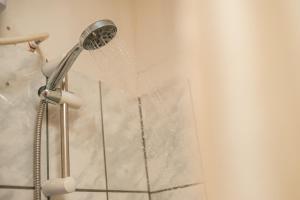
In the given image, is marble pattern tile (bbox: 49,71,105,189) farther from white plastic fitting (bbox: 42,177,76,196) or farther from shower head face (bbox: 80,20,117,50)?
shower head face (bbox: 80,20,117,50)

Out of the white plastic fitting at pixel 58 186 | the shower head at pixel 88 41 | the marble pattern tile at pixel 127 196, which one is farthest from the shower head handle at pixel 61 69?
the marble pattern tile at pixel 127 196

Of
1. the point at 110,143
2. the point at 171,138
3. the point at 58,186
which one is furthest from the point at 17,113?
the point at 171,138

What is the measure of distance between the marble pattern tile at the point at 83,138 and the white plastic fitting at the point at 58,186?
61mm

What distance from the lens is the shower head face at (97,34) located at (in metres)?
0.72

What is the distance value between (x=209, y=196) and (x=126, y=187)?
0.76 feet

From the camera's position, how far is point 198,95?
3.13 feet

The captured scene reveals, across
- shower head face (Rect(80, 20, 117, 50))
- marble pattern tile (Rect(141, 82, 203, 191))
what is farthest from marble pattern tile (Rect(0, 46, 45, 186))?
marble pattern tile (Rect(141, 82, 203, 191))

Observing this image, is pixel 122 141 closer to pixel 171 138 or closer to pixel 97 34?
pixel 171 138

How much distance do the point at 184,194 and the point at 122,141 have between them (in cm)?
22

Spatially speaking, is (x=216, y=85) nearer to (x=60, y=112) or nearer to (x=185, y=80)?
(x=185, y=80)

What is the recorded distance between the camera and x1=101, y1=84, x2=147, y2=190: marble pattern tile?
955mm

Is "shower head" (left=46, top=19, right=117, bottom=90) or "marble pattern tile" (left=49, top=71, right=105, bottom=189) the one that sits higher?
"shower head" (left=46, top=19, right=117, bottom=90)

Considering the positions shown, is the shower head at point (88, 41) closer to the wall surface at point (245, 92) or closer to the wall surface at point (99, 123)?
the wall surface at point (99, 123)

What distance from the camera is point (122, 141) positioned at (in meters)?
1.01
